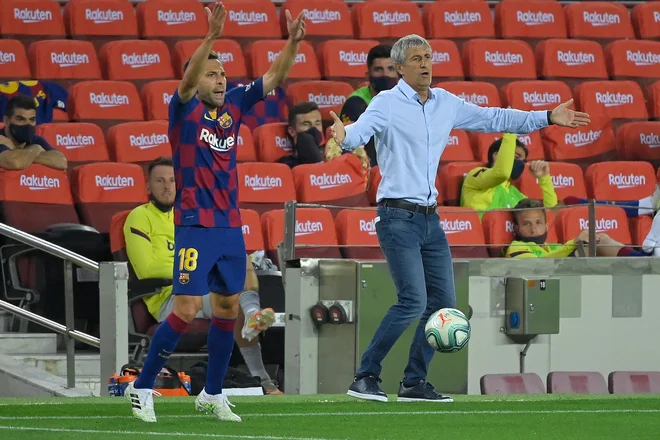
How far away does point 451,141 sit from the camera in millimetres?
11297

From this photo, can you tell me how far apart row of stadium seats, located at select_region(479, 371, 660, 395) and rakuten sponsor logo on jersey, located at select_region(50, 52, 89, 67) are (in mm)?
4961

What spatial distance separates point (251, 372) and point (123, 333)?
0.99m

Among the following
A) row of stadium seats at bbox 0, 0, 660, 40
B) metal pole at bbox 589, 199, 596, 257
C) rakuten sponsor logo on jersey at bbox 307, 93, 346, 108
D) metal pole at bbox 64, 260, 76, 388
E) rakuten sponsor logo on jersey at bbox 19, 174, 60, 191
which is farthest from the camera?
row of stadium seats at bbox 0, 0, 660, 40

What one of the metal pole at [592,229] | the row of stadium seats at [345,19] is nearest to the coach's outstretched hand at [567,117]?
the metal pole at [592,229]

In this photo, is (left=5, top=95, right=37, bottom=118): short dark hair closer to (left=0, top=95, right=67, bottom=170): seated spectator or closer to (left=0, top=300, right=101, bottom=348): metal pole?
(left=0, top=95, right=67, bottom=170): seated spectator

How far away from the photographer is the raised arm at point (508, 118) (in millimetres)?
6801

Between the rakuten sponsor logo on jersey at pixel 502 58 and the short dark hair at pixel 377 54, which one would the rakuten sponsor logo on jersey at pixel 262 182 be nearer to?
the short dark hair at pixel 377 54

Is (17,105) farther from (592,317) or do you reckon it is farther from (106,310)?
(592,317)

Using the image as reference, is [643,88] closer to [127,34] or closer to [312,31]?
[312,31]

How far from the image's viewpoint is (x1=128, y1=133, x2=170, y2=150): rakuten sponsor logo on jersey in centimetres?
1042

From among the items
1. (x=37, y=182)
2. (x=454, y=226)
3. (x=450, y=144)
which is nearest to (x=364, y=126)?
(x=454, y=226)

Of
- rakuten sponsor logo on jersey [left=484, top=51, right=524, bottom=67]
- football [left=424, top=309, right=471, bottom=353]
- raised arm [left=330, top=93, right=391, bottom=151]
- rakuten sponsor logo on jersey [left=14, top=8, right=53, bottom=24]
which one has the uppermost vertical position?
rakuten sponsor logo on jersey [left=14, top=8, right=53, bottom=24]

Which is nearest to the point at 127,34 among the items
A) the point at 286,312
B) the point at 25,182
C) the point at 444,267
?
the point at 25,182

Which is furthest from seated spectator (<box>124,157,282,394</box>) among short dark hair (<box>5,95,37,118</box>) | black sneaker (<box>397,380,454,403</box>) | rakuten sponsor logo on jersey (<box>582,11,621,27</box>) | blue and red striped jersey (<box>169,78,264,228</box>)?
rakuten sponsor logo on jersey (<box>582,11,621,27</box>)
